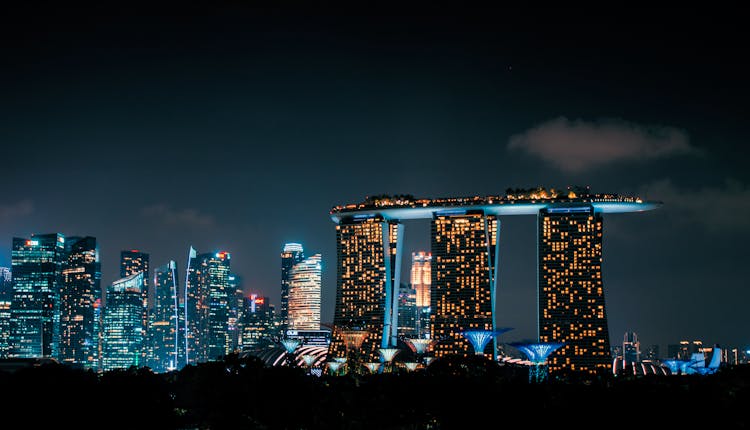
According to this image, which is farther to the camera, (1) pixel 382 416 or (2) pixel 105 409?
(1) pixel 382 416

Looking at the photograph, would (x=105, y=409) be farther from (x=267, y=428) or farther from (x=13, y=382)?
(x=267, y=428)

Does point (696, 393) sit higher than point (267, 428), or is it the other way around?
point (696, 393)

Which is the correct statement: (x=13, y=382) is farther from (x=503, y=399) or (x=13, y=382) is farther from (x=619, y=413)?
(x=619, y=413)

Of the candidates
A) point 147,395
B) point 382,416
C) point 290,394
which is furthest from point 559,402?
point 147,395

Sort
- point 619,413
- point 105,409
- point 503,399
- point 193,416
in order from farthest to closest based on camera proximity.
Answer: point 193,416 → point 503,399 → point 105,409 → point 619,413

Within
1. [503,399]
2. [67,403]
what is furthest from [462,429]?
[67,403]

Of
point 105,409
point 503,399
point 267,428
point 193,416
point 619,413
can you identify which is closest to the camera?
point 619,413
